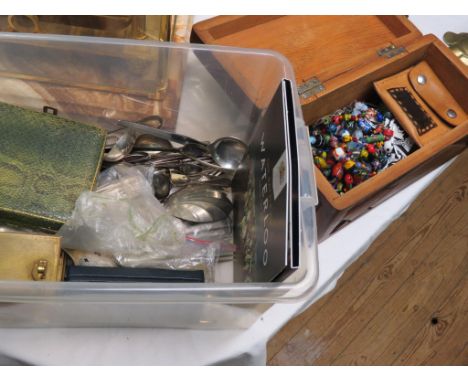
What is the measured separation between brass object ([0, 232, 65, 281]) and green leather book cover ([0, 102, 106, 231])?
0.05 m

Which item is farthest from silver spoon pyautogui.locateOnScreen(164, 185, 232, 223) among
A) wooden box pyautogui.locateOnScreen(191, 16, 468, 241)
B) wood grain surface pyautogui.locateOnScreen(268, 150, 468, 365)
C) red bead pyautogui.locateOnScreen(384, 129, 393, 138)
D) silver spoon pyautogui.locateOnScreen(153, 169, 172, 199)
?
wood grain surface pyautogui.locateOnScreen(268, 150, 468, 365)

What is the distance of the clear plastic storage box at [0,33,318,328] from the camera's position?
46 centimetres

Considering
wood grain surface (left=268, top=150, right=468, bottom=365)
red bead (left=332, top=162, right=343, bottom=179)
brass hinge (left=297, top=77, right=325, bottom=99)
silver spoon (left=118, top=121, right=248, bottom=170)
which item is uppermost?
brass hinge (left=297, top=77, right=325, bottom=99)

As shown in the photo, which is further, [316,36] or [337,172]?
[316,36]

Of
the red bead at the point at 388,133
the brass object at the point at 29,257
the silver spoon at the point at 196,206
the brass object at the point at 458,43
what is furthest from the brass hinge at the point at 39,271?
the brass object at the point at 458,43

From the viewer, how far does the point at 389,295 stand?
1021mm

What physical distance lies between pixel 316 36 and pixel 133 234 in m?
0.43

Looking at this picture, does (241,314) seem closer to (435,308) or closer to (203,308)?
(203,308)

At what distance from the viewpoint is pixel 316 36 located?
0.75 metres

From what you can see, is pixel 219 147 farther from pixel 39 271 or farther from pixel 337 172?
pixel 39 271

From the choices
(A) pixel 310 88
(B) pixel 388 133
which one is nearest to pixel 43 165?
(A) pixel 310 88

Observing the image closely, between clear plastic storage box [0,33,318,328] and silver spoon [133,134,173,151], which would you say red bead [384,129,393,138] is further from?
silver spoon [133,134,173,151]

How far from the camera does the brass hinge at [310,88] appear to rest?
2.11 ft
